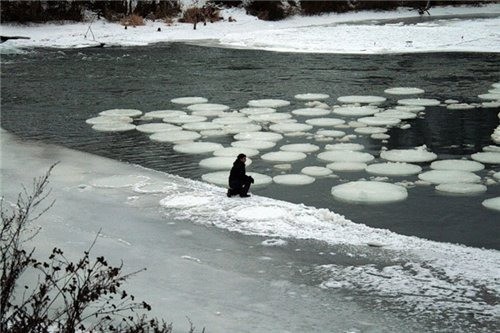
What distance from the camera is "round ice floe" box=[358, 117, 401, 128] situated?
1323cm

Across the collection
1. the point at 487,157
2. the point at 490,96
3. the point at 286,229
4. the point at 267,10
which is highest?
the point at 267,10

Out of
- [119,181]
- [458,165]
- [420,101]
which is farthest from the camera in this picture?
[420,101]

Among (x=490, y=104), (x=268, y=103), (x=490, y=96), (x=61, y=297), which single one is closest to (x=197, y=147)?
(x=268, y=103)

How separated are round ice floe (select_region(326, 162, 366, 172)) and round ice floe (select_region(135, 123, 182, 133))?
11.7ft

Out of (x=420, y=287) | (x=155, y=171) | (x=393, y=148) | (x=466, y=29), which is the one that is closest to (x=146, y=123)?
(x=155, y=171)

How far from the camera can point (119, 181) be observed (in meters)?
9.82

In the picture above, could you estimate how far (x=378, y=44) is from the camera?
2470 centimetres

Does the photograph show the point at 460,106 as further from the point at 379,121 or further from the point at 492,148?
the point at 492,148

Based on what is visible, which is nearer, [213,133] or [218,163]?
[218,163]

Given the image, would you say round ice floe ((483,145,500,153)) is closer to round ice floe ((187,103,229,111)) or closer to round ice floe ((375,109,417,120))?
round ice floe ((375,109,417,120))

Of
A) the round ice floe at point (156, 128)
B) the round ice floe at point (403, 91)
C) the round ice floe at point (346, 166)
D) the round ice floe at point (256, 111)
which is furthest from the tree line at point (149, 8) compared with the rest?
the round ice floe at point (346, 166)

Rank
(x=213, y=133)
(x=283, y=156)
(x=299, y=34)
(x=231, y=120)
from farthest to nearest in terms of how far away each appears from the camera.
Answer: (x=299, y=34)
(x=231, y=120)
(x=213, y=133)
(x=283, y=156)

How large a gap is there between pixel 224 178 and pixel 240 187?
1052mm

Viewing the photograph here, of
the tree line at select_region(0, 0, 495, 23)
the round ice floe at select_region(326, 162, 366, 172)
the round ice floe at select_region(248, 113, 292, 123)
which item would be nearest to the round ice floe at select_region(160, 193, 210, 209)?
the round ice floe at select_region(326, 162, 366, 172)
